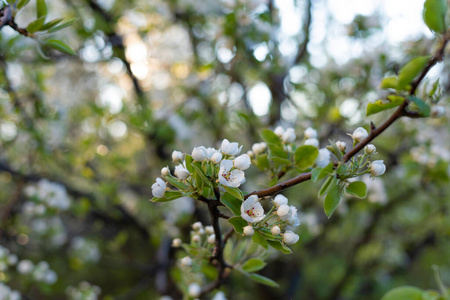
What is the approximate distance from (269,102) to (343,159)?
2049 mm

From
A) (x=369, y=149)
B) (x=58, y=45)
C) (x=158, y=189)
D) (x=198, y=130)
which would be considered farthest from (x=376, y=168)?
(x=198, y=130)

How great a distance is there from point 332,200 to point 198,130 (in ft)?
8.84

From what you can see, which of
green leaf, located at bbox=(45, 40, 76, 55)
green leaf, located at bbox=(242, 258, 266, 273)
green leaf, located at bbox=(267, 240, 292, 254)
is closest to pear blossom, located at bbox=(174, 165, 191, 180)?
green leaf, located at bbox=(267, 240, 292, 254)

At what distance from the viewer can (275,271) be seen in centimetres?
355

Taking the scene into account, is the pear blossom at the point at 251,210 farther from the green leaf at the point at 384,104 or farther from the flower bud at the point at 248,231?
the green leaf at the point at 384,104

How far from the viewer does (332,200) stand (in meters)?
0.82

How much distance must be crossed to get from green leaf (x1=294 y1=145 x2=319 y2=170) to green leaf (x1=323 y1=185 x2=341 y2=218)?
0.44ft

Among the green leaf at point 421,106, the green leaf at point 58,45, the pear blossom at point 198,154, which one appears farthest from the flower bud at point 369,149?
the green leaf at point 58,45

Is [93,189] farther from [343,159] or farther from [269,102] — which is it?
[343,159]

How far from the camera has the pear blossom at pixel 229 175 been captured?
0.78m

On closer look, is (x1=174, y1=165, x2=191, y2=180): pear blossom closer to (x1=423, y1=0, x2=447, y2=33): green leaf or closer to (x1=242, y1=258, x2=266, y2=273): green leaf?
(x1=242, y1=258, x2=266, y2=273): green leaf

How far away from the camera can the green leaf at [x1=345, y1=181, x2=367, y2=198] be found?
33.4 inches

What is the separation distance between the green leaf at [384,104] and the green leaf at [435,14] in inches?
6.8

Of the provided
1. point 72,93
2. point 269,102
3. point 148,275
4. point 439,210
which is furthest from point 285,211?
point 72,93
